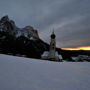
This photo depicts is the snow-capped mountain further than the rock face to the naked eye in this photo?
Yes

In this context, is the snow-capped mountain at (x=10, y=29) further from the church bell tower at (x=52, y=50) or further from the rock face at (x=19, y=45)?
the church bell tower at (x=52, y=50)

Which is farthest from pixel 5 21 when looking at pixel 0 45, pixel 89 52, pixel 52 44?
pixel 89 52

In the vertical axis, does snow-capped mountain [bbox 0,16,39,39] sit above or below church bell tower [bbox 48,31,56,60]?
above

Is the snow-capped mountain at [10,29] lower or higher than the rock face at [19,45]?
higher

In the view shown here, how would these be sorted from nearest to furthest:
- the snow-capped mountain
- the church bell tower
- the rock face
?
the church bell tower, the rock face, the snow-capped mountain

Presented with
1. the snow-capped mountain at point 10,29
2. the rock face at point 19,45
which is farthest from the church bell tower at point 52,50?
the snow-capped mountain at point 10,29

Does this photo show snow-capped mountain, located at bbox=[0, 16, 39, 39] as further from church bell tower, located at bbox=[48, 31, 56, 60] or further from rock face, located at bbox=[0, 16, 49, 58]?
church bell tower, located at bbox=[48, 31, 56, 60]

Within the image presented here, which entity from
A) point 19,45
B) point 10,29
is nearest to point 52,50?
point 19,45

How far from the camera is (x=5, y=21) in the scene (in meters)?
69.4

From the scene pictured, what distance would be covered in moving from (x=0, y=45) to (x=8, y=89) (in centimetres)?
Result: 4149

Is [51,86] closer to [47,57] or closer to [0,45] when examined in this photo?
[47,57]

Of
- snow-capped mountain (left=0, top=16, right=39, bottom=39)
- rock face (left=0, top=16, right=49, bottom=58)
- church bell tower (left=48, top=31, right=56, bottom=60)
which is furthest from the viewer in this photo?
snow-capped mountain (left=0, top=16, right=39, bottom=39)

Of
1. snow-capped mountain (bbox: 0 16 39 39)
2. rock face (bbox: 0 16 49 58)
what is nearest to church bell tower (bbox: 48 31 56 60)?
rock face (bbox: 0 16 49 58)

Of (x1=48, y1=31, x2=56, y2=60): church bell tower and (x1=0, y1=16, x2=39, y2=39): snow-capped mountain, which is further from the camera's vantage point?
(x1=0, y1=16, x2=39, y2=39): snow-capped mountain
